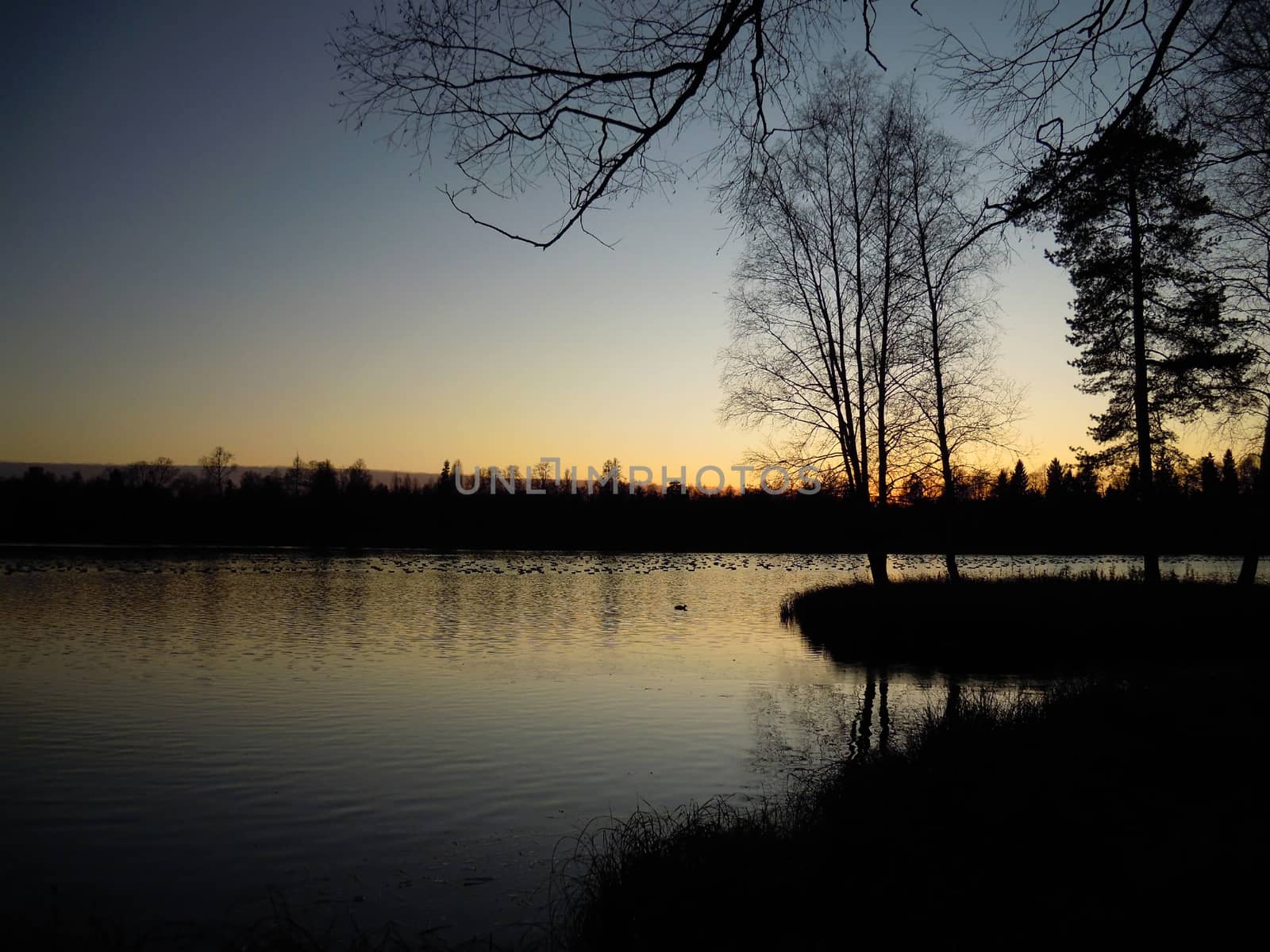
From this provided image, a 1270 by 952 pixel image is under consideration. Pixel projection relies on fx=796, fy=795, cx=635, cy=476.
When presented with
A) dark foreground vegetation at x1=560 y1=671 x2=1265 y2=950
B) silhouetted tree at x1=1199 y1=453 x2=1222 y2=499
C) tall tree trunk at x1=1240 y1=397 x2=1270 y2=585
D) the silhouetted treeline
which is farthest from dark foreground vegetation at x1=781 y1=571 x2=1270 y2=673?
the silhouetted treeline

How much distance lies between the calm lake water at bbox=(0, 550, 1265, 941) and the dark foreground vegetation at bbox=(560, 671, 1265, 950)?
1081 millimetres

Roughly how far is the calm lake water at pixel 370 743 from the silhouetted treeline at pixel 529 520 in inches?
2206

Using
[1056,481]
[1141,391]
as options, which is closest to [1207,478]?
[1141,391]

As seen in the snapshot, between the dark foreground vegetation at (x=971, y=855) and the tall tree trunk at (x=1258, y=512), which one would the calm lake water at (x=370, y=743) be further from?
the tall tree trunk at (x=1258, y=512)

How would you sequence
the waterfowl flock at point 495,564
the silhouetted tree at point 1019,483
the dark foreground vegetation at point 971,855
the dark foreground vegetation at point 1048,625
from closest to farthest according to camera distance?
the dark foreground vegetation at point 971,855
the dark foreground vegetation at point 1048,625
the waterfowl flock at point 495,564
the silhouetted tree at point 1019,483

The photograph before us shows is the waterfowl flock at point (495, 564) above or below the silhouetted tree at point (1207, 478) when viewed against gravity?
below

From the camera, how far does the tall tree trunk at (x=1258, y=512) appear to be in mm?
21250

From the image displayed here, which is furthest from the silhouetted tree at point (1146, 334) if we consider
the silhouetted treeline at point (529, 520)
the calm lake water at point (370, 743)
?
the silhouetted treeline at point (529, 520)

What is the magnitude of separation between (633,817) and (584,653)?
12.1m

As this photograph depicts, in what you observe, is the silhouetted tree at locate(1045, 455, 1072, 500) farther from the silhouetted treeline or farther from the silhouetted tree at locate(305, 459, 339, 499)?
the silhouetted tree at locate(305, 459, 339, 499)

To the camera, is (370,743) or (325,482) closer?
(370,743)

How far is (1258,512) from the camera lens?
71.7 feet

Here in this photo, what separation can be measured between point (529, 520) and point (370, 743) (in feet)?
331

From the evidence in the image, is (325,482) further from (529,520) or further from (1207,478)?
(1207,478)
